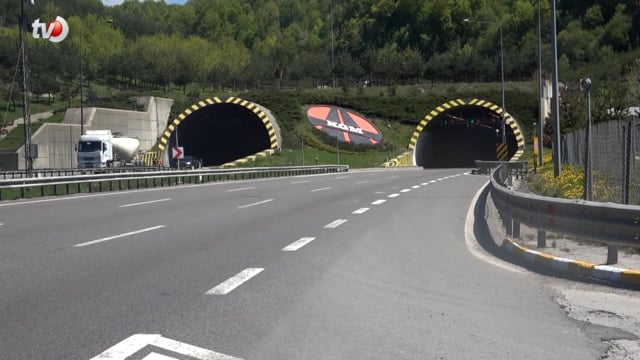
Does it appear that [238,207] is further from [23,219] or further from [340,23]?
[340,23]

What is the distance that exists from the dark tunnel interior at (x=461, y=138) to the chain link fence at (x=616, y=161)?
52.4 meters

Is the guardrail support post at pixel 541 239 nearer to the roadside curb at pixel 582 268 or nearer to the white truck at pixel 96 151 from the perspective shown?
the roadside curb at pixel 582 268

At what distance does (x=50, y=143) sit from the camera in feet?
199

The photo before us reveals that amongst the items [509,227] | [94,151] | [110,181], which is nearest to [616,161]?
[509,227]

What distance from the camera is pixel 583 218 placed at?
941 centimetres

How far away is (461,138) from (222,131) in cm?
2790

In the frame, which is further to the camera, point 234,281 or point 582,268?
point 582,268

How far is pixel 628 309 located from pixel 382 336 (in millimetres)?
2727

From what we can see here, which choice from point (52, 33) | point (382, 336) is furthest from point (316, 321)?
point (52, 33)

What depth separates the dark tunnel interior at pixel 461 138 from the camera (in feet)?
242

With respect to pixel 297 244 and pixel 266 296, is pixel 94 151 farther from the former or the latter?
pixel 266 296

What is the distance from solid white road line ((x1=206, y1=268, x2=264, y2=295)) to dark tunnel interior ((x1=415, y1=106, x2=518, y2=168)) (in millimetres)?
64607

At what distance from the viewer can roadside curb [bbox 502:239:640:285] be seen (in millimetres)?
8250

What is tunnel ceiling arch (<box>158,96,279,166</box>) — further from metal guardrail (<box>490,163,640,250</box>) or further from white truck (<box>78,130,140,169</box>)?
metal guardrail (<box>490,163,640,250</box>)
